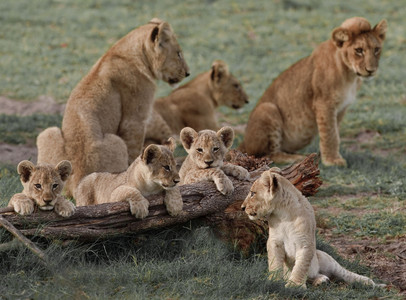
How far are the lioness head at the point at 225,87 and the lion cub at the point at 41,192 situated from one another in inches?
289

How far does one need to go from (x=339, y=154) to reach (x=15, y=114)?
6.33m

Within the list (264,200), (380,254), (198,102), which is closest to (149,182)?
(264,200)

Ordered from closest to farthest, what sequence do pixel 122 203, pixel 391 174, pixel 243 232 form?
pixel 122 203
pixel 243 232
pixel 391 174

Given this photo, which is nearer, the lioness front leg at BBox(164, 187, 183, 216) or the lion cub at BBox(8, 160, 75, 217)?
the lion cub at BBox(8, 160, 75, 217)

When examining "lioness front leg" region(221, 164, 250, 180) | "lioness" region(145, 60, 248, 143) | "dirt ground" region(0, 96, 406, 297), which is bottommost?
"dirt ground" region(0, 96, 406, 297)

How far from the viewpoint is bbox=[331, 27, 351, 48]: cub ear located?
35.3ft

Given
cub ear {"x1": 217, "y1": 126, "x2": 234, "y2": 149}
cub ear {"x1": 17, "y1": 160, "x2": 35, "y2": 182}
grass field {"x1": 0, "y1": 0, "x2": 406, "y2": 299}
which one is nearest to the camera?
grass field {"x1": 0, "y1": 0, "x2": 406, "y2": 299}

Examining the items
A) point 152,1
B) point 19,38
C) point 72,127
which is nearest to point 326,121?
point 72,127

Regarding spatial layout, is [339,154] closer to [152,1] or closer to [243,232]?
[243,232]

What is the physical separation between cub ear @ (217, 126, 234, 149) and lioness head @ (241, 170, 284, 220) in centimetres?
89

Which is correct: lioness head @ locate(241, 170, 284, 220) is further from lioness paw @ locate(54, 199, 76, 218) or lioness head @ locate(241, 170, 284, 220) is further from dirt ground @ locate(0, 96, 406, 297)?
lioness paw @ locate(54, 199, 76, 218)

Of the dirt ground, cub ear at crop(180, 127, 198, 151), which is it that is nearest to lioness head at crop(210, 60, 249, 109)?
the dirt ground

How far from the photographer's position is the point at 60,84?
16.6 m

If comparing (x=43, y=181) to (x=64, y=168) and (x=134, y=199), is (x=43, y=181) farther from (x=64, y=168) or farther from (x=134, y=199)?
(x=134, y=199)
